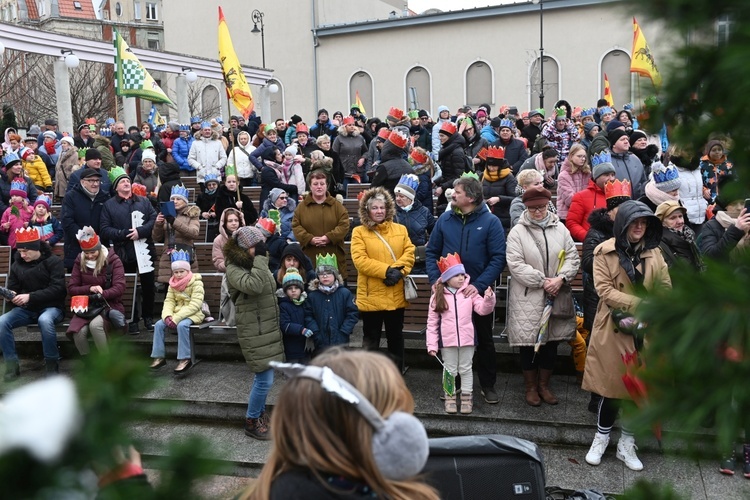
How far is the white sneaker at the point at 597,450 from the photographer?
20.4 ft

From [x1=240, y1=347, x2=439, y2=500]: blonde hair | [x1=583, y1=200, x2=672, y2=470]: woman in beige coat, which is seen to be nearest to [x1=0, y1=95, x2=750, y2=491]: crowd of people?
[x1=583, y1=200, x2=672, y2=470]: woman in beige coat

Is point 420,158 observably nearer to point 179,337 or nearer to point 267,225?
point 267,225

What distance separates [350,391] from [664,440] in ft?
3.03

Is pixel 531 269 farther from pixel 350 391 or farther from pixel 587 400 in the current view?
pixel 350 391

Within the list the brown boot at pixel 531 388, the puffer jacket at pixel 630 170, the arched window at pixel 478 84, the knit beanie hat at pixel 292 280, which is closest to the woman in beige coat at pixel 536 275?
the brown boot at pixel 531 388

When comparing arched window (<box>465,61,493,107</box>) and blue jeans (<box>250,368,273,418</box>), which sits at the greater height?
arched window (<box>465,61,493,107</box>)

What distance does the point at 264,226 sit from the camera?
8.90 meters

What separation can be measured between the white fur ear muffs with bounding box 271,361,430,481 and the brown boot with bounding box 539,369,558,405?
542cm

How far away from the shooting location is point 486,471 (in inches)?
186

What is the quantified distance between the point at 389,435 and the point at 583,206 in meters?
6.68

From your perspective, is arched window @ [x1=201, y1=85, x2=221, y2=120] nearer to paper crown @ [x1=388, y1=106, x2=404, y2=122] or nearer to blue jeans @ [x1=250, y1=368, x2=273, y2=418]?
paper crown @ [x1=388, y1=106, x2=404, y2=122]

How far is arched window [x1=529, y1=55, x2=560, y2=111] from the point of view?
39438 millimetres

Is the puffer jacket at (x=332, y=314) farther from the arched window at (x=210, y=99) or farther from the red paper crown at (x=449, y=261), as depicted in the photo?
the arched window at (x=210, y=99)

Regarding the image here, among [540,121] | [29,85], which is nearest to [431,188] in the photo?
[540,121]
